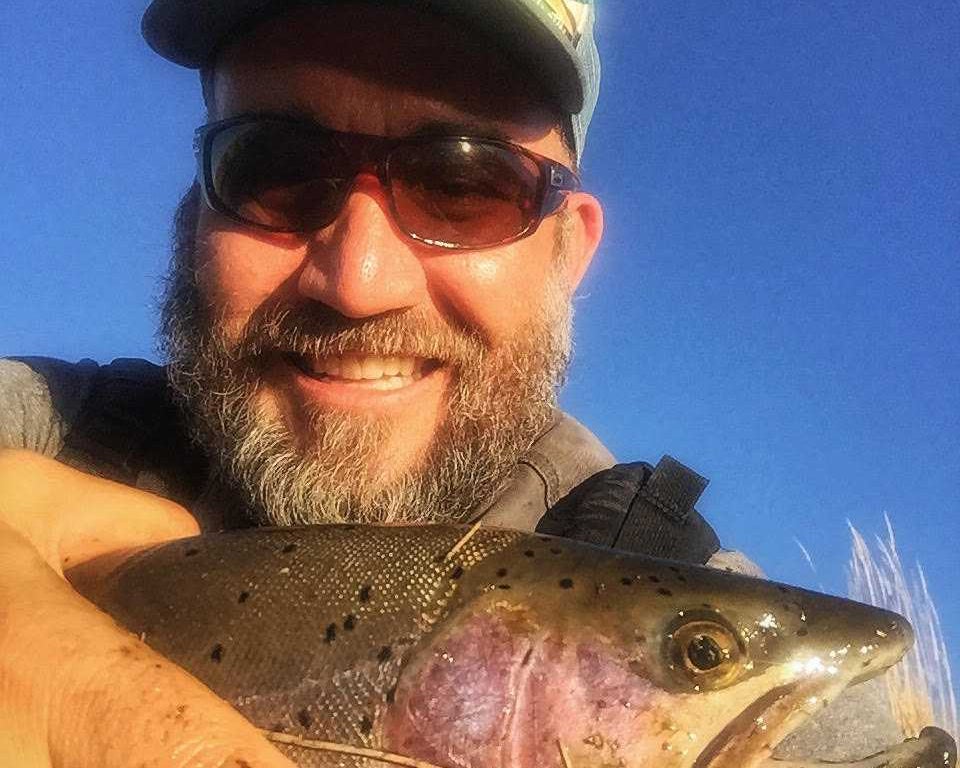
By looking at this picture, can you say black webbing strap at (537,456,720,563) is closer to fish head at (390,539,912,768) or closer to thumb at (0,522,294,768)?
fish head at (390,539,912,768)

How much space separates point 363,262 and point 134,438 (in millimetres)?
1178

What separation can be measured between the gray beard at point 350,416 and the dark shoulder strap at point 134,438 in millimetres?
134

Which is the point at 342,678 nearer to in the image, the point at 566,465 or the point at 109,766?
the point at 109,766

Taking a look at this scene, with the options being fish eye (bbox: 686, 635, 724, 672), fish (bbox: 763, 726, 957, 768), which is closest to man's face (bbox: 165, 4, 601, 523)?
fish eye (bbox: 686, 635, 724, 672)

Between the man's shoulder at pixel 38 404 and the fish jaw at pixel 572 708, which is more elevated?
the man's shoulder at pixel 38 404

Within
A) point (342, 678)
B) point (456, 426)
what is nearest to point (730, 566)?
point (456, 426)

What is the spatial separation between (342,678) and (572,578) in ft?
1.58

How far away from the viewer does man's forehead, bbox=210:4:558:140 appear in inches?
122

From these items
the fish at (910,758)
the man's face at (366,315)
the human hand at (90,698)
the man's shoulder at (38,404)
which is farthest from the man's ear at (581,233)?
the human hand at (90,698)

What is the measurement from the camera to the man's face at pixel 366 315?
3057mm

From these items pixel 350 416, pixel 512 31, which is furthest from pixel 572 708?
pixel 512 31

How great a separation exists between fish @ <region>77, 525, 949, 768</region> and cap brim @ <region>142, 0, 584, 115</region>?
179 centimetres

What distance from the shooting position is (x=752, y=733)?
1691mm

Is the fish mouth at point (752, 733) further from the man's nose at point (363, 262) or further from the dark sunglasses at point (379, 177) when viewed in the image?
the dark sunglasses at point (379, 177)
